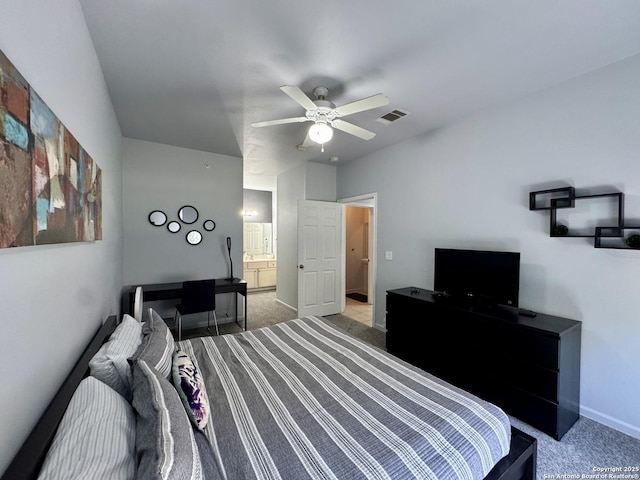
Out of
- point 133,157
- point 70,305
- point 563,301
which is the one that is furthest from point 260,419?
point 133,157

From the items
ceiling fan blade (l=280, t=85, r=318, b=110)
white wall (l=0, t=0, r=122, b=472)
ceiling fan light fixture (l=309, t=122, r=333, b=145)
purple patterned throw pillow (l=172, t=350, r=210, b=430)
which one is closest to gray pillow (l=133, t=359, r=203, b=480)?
purple patterned throw pillow (l=172, t=350, r=210, b=430)

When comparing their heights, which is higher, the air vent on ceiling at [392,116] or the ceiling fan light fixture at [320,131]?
the air vent on ceiling at [392,116]

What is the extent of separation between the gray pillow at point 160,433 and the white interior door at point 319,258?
131 inches

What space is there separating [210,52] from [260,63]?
0.34 meters

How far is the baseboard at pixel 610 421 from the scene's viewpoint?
1896mm

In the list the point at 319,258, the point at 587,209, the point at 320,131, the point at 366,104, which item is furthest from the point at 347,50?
the point at 319,258

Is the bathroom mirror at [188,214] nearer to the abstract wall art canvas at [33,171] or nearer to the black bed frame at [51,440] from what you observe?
the black bed frame at [51,440]

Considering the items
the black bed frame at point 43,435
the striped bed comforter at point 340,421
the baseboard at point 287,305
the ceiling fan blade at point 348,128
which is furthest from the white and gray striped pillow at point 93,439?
the baseboard at point 287,305

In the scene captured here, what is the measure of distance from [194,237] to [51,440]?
3.37m

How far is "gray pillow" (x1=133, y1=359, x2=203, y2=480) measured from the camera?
29.3 inches

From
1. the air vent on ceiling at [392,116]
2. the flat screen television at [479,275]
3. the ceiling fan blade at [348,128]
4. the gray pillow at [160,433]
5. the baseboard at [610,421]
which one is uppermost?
the air vent on ceiling at [392,116]

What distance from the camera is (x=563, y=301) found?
7.29ft

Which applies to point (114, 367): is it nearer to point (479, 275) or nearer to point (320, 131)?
point (320, 131)

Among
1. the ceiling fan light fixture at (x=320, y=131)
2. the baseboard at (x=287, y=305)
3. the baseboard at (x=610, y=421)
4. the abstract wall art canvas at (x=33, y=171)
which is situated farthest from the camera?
the baseboard at (x=287, y=305)
